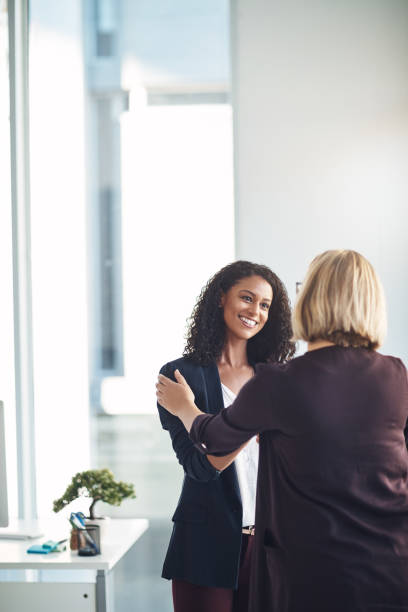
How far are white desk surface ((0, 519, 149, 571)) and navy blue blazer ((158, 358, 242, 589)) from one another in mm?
303

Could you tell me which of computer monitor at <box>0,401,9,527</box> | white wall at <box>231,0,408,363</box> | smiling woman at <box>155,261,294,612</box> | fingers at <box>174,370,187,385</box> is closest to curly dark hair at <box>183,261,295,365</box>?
smiling woman at <box>155,261,294,612</box>

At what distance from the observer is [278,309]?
2061mm

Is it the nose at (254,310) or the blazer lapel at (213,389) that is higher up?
the nose at (254,310)

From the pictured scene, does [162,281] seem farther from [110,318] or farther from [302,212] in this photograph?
[302,212]

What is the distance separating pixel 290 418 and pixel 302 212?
154 cm

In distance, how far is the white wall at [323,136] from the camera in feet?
8.76

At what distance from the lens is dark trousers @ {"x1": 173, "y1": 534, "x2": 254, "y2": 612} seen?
1.78m

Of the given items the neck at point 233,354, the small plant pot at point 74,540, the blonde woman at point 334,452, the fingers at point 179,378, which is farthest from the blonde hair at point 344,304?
the small plant pot at point 74,540

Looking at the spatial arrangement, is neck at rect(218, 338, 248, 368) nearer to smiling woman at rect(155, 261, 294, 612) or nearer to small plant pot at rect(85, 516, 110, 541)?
smiling woman at rect(155, 261, 294, 612)

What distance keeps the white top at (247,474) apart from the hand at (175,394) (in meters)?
0.16

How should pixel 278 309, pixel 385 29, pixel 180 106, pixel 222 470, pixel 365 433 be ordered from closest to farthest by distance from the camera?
pixel 365 433 → pixel 222 470 → pixel 278 309 → pixel 385 29 → pixel 180 106

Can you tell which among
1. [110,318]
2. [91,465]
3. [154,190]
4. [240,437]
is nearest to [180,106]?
Result: [154,190]

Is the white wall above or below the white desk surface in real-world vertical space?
above

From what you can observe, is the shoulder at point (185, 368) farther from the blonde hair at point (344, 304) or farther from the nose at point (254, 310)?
the blonde hair at point (344, 304)
